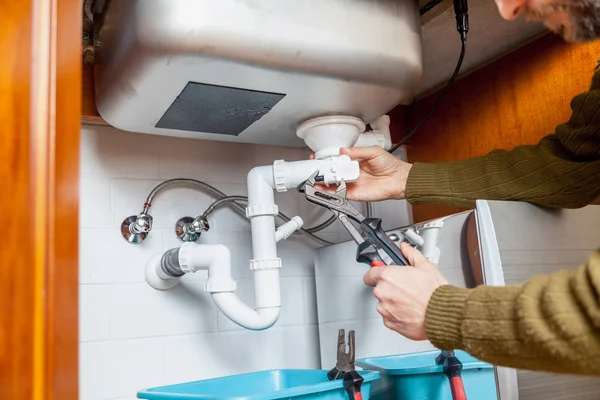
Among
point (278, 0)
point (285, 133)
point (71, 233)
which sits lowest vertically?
point (71, 233)

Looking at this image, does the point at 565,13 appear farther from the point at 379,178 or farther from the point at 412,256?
the point at 379,178

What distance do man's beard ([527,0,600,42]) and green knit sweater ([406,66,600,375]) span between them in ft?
0.77

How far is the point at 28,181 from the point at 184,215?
2.49 ft

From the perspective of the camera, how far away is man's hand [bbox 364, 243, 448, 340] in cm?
74

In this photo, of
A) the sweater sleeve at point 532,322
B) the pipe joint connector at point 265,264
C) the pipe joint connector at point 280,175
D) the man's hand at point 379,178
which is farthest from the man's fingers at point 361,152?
the sweater sleeve at point 532,322

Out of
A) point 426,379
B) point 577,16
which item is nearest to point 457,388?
point 426,379

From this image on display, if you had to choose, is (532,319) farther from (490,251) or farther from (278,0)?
(278,0)

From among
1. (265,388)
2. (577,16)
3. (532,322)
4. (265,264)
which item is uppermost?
(577,16)

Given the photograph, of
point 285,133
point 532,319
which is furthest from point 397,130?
point 532,319

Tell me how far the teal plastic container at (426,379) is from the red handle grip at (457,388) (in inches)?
1.4

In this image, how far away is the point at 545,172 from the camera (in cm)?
99

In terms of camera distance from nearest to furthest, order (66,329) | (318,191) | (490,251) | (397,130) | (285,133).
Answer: (66,329) < (490,251) < (318,191) < (285,133) < (397,130)

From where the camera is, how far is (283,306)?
1354 mm

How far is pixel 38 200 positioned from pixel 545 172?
801 millimetres
